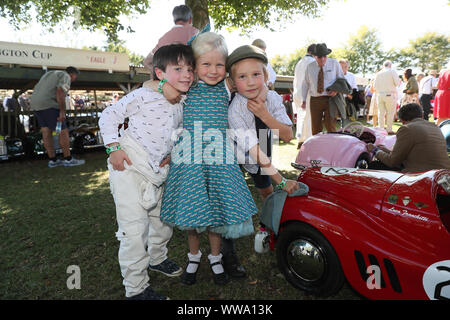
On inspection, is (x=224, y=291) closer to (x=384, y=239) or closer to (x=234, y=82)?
(x=384, y=239)

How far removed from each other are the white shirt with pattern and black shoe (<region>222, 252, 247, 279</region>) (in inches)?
39.7

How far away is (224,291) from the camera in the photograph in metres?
2.11

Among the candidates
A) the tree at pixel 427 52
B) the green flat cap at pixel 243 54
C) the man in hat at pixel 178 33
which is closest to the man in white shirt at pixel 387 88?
the man in hat at pixel 178 33

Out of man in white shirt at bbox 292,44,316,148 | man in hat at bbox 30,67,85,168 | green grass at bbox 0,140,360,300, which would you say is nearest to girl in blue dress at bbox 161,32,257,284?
green grass at bbox 0,140,360,300

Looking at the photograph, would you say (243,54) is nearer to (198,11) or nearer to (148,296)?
(148,296)

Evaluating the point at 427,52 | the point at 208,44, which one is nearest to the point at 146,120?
the point at 208,44

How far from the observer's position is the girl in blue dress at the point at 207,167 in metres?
1.84

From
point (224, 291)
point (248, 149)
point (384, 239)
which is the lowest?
point (224, 291)

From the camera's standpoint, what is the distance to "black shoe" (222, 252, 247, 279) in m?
2.27

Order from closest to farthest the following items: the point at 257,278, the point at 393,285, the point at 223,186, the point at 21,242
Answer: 1. the point at 393,285
2. the point at 223,186
3. the point at 257,278
4. the point at 21,242

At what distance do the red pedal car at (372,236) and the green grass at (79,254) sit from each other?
35 centimetres

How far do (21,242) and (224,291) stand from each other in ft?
7.59

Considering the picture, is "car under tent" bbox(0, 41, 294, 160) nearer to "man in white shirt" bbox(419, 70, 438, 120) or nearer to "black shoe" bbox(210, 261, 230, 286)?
"black shoe" bbox(210, 261, 230, 286)
